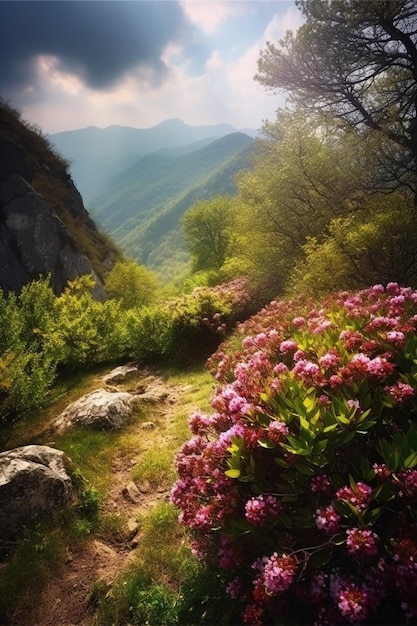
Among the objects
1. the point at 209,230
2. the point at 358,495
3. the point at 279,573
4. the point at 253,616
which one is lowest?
the point at 253,616

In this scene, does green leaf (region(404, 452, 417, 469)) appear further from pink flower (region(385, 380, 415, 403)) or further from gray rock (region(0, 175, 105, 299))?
gray rock (region(0, 175, 105, 299))

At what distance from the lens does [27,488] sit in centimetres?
509

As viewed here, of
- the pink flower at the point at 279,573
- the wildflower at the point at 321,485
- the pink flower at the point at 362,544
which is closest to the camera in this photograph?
the pink flower at the point at 362,544

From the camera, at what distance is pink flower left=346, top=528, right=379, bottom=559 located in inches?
98.9

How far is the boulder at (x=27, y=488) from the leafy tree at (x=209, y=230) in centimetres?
3644

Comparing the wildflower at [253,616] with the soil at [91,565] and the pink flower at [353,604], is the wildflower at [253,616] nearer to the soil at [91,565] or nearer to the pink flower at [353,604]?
the pink flower at [353,604]

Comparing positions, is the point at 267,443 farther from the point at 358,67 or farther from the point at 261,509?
the point at 358,67

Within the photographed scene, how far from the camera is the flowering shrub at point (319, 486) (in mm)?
2625

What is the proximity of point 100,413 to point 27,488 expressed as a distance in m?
2.97

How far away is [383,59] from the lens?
1265 cm

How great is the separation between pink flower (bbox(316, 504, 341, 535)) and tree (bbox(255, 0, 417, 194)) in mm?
12370

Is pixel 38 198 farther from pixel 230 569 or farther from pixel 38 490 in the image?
pixel 230 569

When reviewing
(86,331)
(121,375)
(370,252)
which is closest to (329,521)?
(370,252)

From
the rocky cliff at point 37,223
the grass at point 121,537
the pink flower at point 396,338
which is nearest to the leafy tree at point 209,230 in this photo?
the rocky cliff at point 37,223
